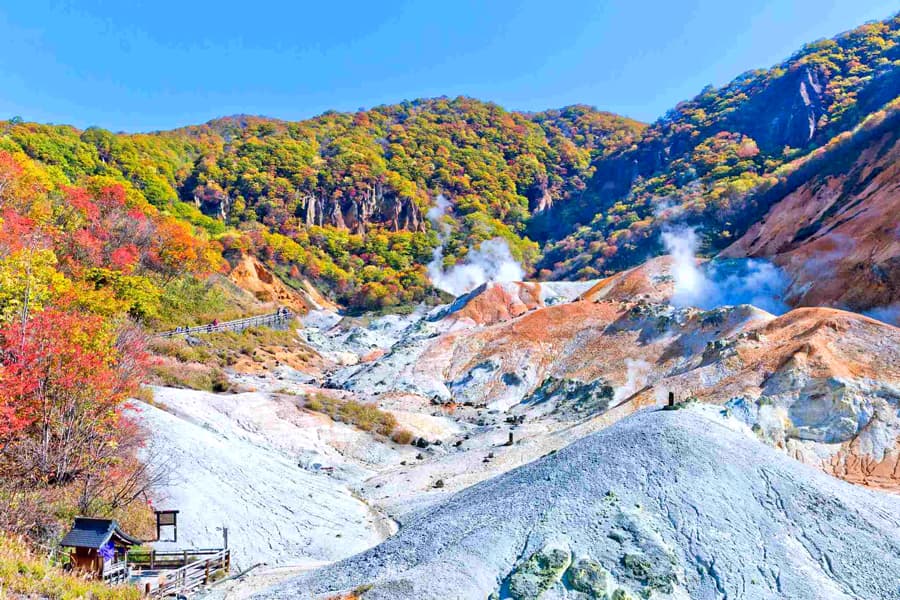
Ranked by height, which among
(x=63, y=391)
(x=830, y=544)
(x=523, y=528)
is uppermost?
(x=63, y=391)

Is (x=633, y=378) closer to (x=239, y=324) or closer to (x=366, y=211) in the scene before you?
(x=239, y=324)

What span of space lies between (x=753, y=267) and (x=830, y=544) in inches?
1775

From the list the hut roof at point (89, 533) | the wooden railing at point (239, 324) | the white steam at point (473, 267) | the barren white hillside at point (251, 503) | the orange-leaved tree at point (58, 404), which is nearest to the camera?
the hut roof at point (89, 533)

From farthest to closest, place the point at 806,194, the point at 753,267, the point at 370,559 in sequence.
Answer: the point at 806,194
the point at 753,267
the point at 370,559

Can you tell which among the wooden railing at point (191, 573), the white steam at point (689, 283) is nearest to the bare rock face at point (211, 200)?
the white steam at point (689, 283)

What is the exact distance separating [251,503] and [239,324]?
32333 mm

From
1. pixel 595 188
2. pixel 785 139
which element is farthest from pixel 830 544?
pixel 595 188

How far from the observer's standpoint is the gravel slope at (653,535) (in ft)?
38.1

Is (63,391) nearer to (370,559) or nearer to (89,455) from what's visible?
(89,455)

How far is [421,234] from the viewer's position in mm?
113312

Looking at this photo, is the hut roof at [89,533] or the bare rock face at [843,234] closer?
the hut roof at [89,533]

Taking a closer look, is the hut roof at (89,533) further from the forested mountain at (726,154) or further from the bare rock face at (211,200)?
the bare rock face at (211,200)

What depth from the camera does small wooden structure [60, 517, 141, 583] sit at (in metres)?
13.2

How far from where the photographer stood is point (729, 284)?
53719 mm
